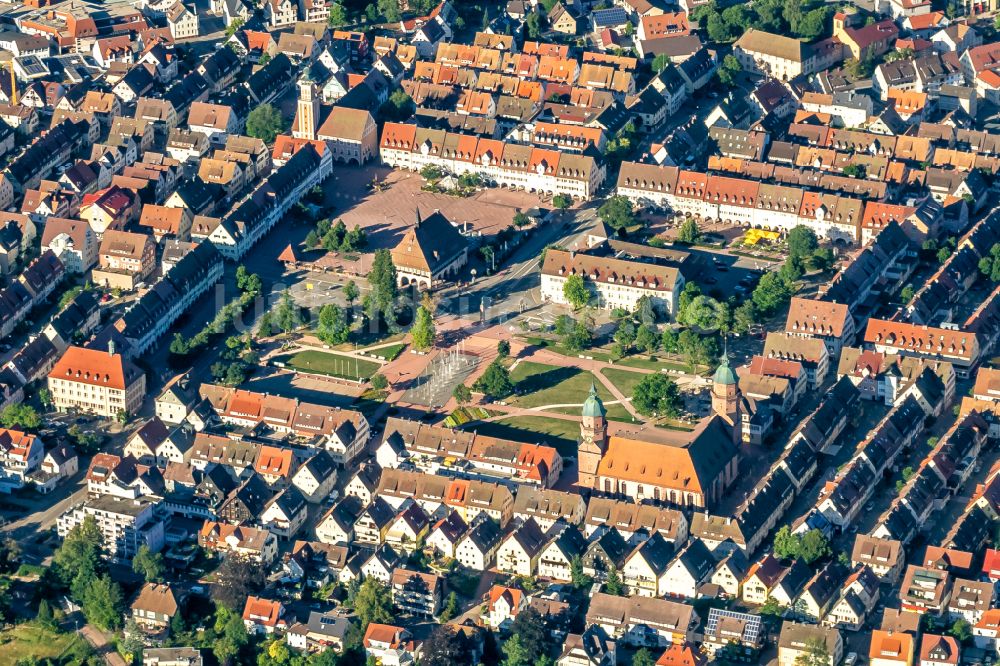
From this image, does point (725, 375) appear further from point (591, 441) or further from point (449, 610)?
point (449, 610)

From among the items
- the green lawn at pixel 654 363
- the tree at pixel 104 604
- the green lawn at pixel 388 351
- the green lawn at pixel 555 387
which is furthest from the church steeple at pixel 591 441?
the tree at pixel 104 604

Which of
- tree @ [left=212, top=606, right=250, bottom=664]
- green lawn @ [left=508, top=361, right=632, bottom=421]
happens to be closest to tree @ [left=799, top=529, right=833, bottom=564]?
green lawn @ [left=508, top=361, right=632, bottom=421]

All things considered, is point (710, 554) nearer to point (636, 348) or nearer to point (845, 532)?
point (845, 532)

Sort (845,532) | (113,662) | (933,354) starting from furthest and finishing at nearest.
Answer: (933,354) < (845,532) < (113,662)

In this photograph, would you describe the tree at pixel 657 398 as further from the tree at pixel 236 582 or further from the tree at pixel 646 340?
the tree at pixel 236 582

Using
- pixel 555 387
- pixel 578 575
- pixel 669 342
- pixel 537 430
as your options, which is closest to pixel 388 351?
pixel 555 387

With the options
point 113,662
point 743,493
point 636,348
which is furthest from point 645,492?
point 113,662
